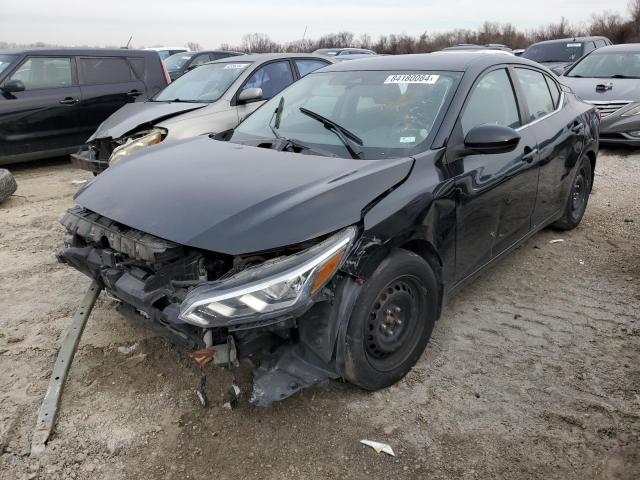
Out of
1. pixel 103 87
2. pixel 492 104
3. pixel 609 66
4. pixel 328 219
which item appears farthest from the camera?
Answer: pixel 609 66

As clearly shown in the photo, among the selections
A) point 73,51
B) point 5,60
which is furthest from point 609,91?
point 5,60

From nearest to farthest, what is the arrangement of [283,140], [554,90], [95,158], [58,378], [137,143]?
[58,378]
[283,140]
[554,90]
[137,143]
[95,158]

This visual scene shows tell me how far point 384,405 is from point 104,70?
301 inches

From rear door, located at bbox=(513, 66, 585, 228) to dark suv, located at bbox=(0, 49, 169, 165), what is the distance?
6.39 m

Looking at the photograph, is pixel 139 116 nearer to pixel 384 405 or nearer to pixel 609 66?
pixel 384 405

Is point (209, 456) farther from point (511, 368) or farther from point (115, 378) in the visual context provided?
point (511, 368)

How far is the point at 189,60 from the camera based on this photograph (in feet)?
42.4

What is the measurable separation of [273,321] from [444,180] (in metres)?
1.30

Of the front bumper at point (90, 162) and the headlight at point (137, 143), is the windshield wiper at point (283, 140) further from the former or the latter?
the front bumper at point (90, 162)

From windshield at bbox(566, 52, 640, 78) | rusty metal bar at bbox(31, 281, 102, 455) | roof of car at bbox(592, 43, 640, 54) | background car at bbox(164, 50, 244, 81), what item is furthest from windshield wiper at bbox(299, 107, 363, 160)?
background car at bbox(164, 50, 244, 81)

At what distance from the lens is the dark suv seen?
7414mm

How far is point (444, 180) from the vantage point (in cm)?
284

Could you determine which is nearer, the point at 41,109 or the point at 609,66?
the point at 41,109

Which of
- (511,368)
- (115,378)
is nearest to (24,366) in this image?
(115,378)
